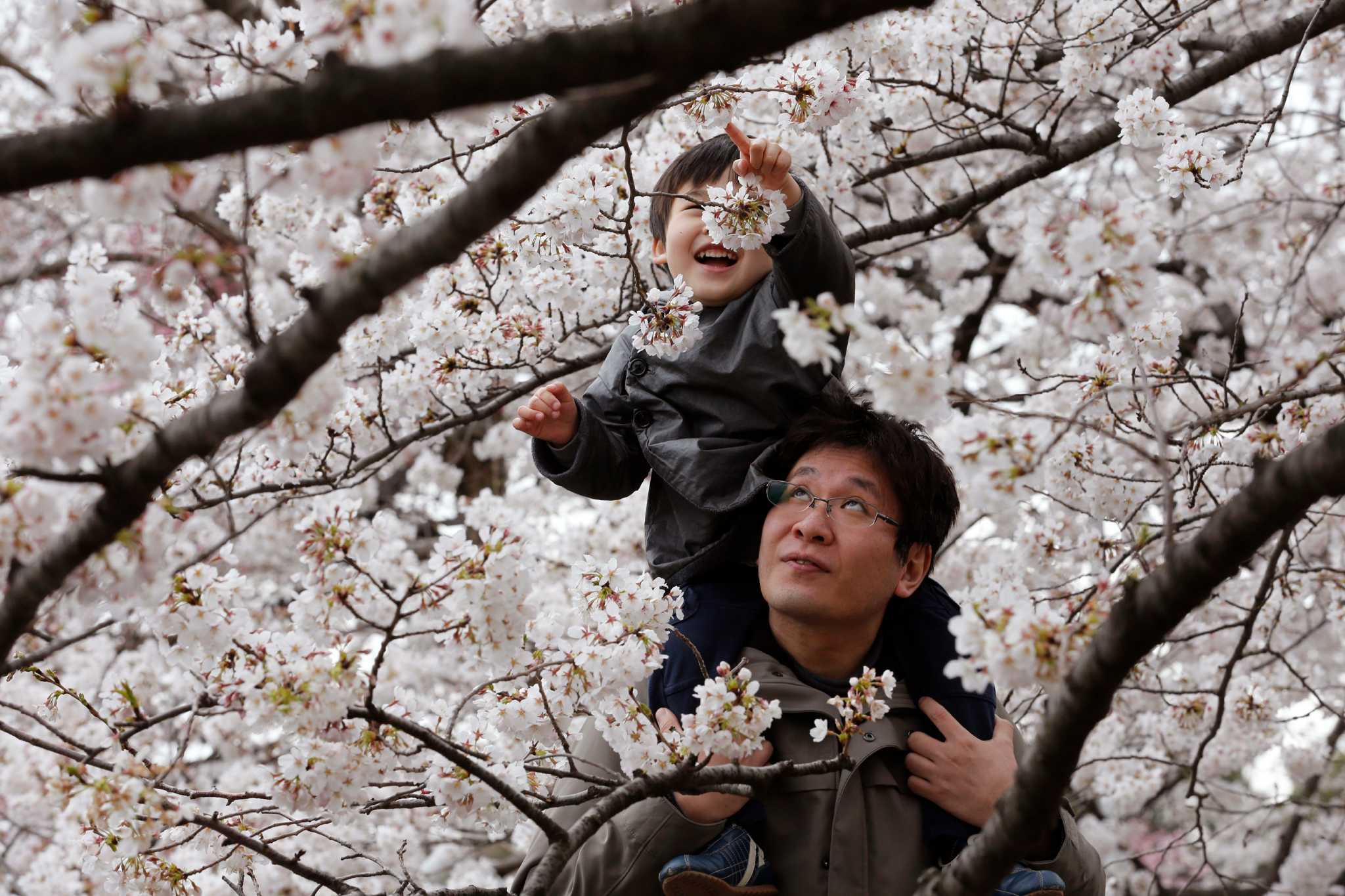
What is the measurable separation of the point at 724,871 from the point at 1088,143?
2.19 metres

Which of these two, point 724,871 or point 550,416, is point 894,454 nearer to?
point 550,416

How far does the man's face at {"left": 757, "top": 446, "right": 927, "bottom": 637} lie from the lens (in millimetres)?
2445

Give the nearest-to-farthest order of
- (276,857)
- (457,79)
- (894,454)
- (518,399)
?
(457,79), (276,857), (894,454), (518,399)

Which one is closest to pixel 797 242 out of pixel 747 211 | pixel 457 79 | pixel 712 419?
pixel 747 211

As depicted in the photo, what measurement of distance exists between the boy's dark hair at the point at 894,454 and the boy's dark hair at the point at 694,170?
0.61 metres

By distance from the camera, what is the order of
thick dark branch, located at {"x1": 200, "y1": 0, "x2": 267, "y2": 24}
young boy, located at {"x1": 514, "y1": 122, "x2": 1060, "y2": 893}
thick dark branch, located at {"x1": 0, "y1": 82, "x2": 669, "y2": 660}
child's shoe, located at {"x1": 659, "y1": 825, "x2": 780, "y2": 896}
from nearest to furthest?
1. thick dark branch, located at {"x1": 0, "y1": 82, "x2": 669, "y2": 660}
2. child's shoe, located at {"x1": 659, "y1": 825, "x2": 780, "y2": 896}
3. young boy, located at {"x1": 514, "y1": 122, "x2": 1060, "y2": 893}
4. thick dark branch, located at {"x1": 200, "y1": 0, "x2": 267, "y2": 24}

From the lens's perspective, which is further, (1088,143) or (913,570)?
(1088,143)

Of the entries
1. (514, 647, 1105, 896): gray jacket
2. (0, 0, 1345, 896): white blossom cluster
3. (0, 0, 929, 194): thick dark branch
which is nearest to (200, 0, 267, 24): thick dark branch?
(0, 0, 1345, 896): white blossom cluster

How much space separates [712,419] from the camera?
2.77 meters

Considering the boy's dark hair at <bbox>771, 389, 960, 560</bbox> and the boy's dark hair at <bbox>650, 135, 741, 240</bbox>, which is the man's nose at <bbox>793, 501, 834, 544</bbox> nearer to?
the boy's dark hair at <bbox>771, 389, 960, 560</bbox>

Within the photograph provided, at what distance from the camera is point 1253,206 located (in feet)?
20.3

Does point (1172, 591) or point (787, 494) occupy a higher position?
point (787, 494)

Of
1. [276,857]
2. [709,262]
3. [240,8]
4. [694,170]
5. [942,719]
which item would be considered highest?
[240,8]

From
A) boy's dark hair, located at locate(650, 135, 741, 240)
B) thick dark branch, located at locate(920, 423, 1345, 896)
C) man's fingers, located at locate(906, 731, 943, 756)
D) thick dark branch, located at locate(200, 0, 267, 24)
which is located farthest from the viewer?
thick dark branch, located at locate(200, 0, 267, 24)
